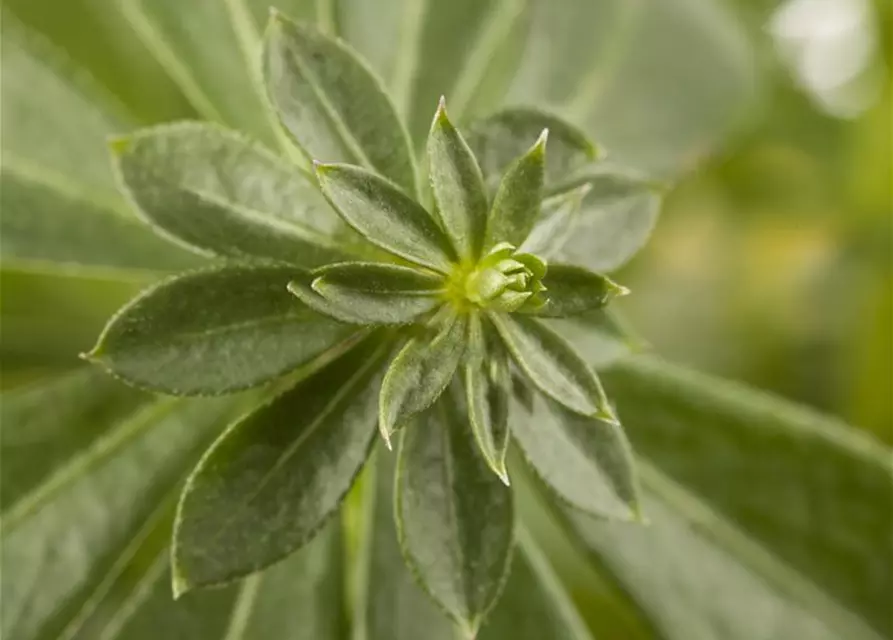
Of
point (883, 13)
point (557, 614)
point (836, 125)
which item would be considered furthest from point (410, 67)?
point (836, 125)

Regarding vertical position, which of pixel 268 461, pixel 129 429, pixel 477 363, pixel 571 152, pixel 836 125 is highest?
pixel 836 125

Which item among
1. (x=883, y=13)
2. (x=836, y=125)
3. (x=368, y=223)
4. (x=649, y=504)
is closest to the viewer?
(x=368, y=223)

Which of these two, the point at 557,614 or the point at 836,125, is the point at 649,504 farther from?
the point at 836,125

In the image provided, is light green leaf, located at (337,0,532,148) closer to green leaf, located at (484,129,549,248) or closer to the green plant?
the green plant

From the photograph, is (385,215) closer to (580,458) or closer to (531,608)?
(580,458)

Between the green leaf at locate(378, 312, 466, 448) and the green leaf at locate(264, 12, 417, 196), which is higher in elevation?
the green leaf at locate(264, 12, 417, 196)

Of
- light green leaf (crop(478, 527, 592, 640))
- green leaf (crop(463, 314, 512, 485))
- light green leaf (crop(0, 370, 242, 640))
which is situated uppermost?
Result: green leaf (crop(463, 314, 512, 485))

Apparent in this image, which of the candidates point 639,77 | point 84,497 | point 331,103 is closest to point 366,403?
point 331,103

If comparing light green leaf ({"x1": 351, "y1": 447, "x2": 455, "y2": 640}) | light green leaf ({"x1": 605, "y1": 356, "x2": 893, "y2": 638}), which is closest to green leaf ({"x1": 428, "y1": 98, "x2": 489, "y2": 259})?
light green leaf ({"x1": 351, "y1": 447, "x2": 455, "y2": 640})
